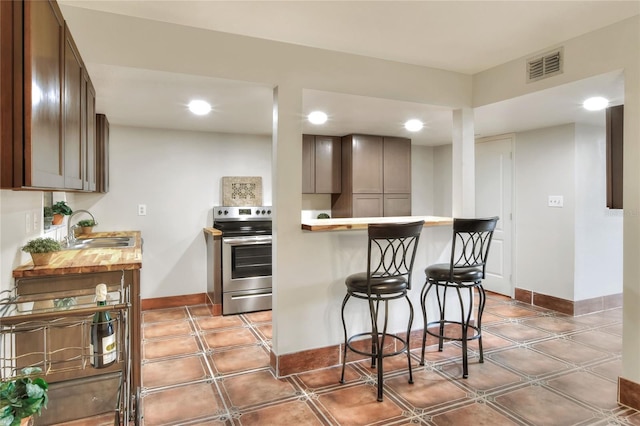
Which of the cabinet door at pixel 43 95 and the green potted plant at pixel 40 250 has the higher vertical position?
the cabinet door at pixel 43 95

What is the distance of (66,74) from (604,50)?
283 cm

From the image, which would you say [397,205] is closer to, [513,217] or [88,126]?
[513,217]

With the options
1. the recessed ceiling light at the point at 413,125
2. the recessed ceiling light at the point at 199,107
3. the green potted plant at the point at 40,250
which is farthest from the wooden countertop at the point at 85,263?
the recessed ceiling light at the point at 413,125

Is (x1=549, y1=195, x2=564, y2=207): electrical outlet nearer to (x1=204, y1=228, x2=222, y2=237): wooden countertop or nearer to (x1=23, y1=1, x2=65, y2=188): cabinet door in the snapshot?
(x1=204, y1=228, x2=222, y2=237): wooden countertop

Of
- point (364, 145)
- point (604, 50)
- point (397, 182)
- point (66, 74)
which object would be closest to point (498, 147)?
point (397, 182)

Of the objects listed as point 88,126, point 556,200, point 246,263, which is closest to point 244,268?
point 246,263

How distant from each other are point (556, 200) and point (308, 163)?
271 centimetres

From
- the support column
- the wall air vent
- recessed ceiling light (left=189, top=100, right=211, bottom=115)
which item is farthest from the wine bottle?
the wall air vent

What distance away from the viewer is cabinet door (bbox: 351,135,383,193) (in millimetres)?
4500

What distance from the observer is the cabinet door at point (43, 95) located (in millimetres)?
1070

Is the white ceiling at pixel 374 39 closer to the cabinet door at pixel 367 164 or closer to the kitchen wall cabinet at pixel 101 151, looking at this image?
the kitchen wall cabinet at pixel 101 151

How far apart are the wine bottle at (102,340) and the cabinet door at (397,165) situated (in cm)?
355

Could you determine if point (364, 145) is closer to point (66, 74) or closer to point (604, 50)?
point (604, 50)

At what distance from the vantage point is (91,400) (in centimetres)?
181
